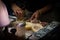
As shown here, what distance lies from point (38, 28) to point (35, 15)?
11.4 inches

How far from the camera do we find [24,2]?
4.71ft

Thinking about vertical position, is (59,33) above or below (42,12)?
below

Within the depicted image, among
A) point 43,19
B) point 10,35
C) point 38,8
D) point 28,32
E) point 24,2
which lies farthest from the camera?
point 38,8

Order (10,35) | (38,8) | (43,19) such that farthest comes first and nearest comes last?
(38,8)
(43,19)
(10,35)

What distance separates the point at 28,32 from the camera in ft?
3.14

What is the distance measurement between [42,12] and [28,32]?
1.74 ft

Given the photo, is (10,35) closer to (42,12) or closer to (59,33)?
(59,33)

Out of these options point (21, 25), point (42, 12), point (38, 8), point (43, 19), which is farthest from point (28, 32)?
point (38, 8)

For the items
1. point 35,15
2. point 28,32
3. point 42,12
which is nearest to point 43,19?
point 35,15

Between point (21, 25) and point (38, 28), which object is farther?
point (38, 28)

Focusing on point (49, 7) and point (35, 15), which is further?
point (49, 7)

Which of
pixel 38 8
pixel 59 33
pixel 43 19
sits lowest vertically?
pixel 59 33

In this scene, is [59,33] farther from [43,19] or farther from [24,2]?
[24,2]


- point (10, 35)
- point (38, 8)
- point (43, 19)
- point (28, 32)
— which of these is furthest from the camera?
point (38, 8)
